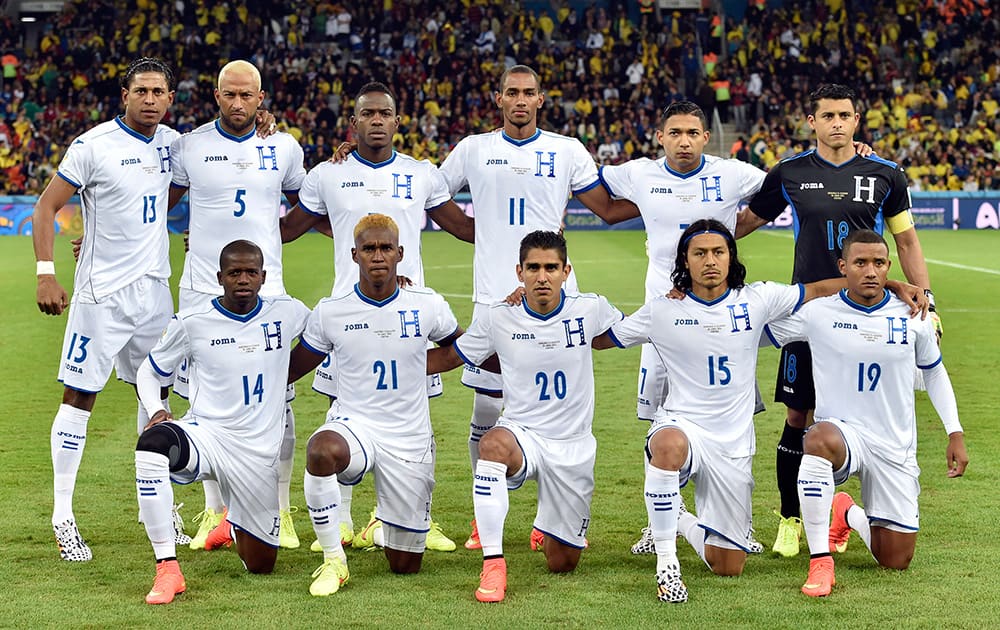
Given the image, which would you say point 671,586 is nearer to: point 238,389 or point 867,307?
point 867,307

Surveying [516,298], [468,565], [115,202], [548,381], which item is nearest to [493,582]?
[468,565]

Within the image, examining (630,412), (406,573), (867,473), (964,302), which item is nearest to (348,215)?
(406,573)

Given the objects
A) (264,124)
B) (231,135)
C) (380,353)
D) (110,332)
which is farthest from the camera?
(264,124)

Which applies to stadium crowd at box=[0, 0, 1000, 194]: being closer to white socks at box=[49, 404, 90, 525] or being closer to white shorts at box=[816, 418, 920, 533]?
white socks at box=[49, 404, 90, 525]

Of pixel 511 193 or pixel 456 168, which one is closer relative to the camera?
pixel 511 193

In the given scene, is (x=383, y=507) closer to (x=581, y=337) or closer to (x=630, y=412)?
(x=581, y=337)

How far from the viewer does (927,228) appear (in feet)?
91.5

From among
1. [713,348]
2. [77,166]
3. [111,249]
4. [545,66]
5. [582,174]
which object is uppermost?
[545,66]

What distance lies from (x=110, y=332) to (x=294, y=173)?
1395 millimetres

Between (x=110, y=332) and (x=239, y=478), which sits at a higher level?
(x=110, y=332)

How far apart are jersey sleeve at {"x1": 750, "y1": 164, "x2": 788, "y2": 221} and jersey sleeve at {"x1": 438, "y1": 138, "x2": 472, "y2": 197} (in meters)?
1.67

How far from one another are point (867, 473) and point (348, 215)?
3077mm

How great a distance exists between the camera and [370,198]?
688 cm

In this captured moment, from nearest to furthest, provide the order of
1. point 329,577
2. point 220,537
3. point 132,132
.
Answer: point 329,577, point 220,537, point 132,132
